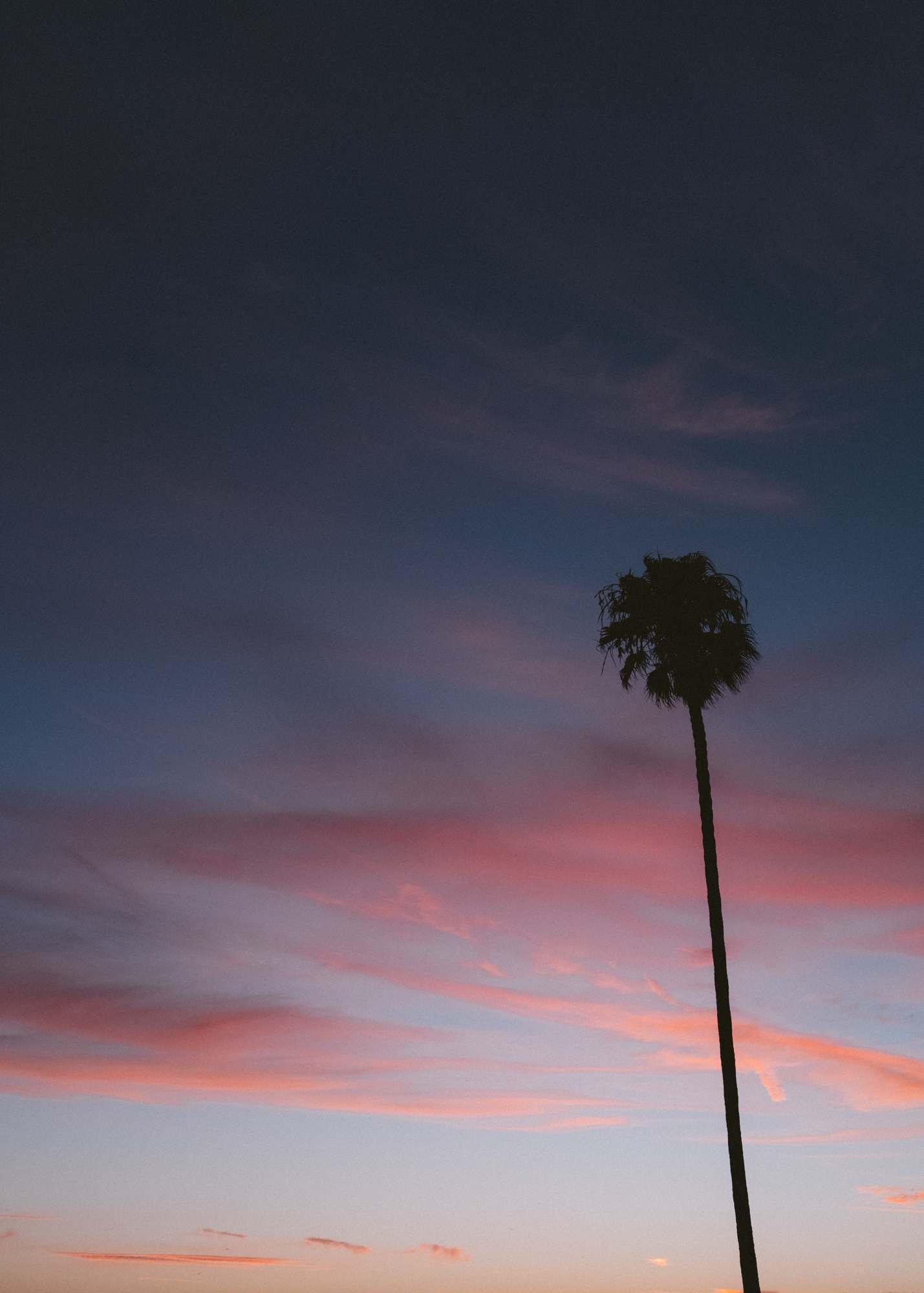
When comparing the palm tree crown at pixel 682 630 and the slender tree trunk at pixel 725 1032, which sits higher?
the palm tree crown at pixel 682 630

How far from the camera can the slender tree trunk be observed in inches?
922

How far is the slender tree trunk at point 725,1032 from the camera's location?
922 inches

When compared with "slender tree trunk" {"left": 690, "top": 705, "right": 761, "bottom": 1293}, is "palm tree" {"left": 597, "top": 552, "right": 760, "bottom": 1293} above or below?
above

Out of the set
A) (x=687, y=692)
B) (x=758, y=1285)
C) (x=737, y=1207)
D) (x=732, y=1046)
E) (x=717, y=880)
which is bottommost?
(x=758, y=1285)

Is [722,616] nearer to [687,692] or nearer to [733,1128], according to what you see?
[687,692]

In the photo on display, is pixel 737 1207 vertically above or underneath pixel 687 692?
underneath

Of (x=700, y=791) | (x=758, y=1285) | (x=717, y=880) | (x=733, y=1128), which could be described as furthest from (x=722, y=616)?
(x=758, y=1285)

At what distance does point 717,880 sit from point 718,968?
2.21 metres

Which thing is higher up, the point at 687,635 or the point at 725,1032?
the point at 687,635

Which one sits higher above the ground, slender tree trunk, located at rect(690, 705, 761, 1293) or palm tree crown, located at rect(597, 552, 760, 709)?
palm tree crown, located at rect(597, 552, 760, 709)

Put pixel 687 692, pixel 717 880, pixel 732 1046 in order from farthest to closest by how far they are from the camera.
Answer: pixel 687 692 < pixel 717 880 < pixel 732 1046

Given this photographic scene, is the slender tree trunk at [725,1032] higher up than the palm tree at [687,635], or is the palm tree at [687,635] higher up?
the palm tree at [687,635]

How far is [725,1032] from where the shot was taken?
2514cm

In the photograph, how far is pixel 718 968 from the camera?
2584cm
